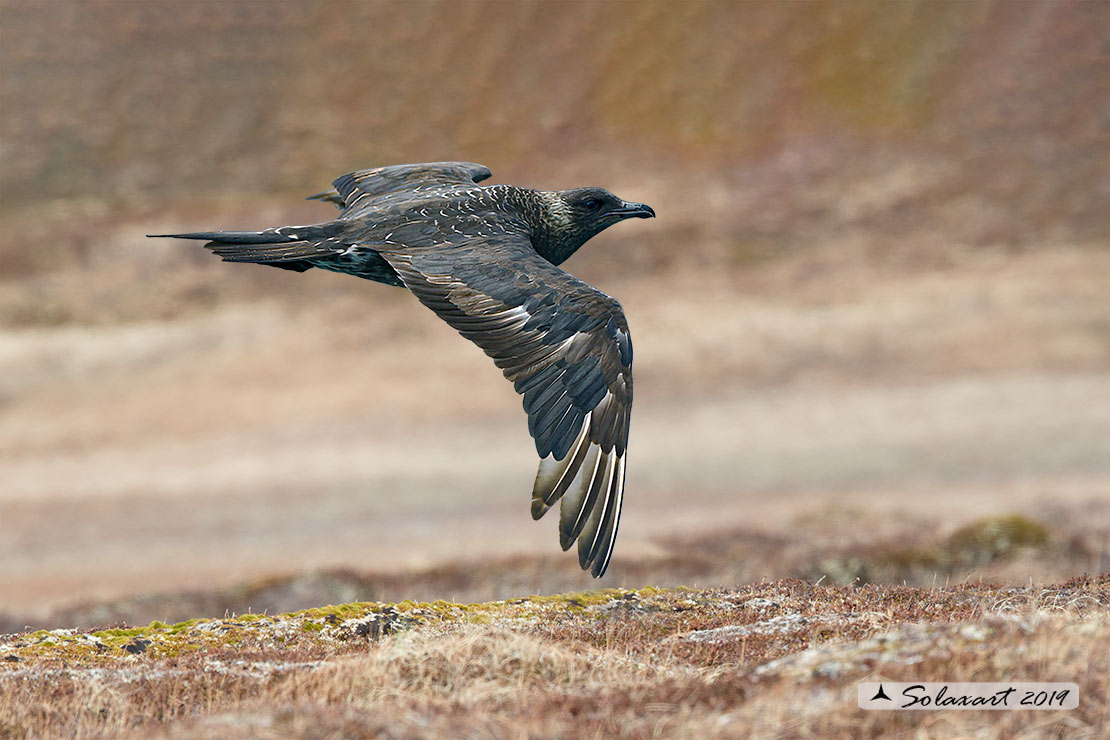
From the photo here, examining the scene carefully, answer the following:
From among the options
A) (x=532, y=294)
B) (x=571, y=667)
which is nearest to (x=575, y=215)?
(x=532, y=294)

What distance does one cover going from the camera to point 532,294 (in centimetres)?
1055

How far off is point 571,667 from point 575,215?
5.35 meters

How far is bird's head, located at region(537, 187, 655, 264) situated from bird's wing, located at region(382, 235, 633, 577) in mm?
1704

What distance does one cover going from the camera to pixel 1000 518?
76.1 feet

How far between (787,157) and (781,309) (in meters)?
16.0

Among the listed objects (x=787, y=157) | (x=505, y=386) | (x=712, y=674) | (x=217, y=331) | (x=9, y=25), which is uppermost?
(x=9, y=25)

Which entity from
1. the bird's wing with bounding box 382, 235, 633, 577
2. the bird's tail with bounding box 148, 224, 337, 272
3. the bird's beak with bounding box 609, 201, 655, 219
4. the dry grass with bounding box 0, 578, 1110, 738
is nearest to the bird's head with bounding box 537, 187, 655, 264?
the bird's beak with bounding box 609, 201, 655, 219

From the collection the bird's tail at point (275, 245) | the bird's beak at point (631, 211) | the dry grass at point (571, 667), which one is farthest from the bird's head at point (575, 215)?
the dry grass at point (571, 667)

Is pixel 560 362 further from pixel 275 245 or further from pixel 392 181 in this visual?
pixel 392 181

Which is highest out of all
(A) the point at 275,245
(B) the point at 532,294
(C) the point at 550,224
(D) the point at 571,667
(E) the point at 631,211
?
(E) the point at 631,211

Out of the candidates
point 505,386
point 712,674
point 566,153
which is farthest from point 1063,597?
point 566,153

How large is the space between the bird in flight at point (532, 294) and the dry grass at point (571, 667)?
0.90 meters

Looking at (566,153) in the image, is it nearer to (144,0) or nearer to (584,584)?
(144,0)

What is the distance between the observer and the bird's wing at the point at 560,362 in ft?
31.7
